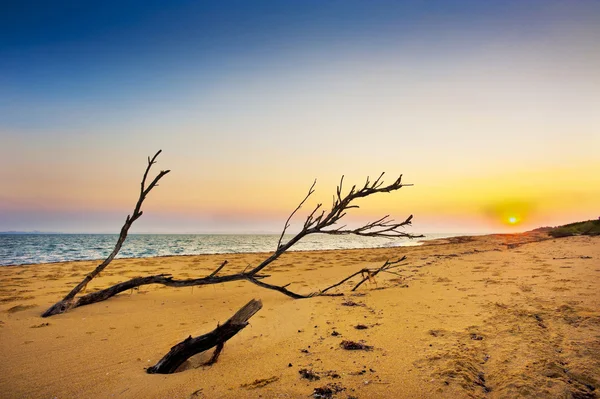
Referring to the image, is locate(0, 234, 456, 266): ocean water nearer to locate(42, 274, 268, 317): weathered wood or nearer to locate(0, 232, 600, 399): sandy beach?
locate(0, 232, 600, 399): sandy beach

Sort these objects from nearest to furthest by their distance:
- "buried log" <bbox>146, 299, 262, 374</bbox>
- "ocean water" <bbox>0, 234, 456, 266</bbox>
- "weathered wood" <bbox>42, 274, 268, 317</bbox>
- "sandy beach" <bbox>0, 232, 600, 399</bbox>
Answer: "sandy beach" <bbox>0, 232, 600, 399</bbox> → "buried log" <bbox>146, 299, 262, 374</bbox> → "weathered wood" <bbox>42, 274, 268, 317</bbox> → "ocean water" <bbox>0, 234, 456, 266</bbox>

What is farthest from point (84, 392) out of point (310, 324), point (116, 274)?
point (116, 274)

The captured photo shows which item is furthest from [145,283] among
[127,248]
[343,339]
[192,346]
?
[127,248]

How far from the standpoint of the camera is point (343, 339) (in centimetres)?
438

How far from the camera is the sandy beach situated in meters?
3.05

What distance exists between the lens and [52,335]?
525 cm

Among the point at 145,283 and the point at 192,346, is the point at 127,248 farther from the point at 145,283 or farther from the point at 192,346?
the point at 192,346

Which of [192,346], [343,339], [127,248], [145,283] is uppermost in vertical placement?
[145,283]

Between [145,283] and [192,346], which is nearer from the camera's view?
[192,346]

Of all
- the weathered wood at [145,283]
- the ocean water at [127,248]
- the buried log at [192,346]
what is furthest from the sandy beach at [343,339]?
the ocean water at [127,248]

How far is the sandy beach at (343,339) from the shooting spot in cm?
305

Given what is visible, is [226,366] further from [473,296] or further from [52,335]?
[473,296]

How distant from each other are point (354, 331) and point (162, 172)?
16.4ft

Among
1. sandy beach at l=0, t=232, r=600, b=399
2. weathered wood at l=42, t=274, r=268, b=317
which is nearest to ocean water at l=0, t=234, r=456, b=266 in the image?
sandy beach at l=0, t=232, r=600, b=399
